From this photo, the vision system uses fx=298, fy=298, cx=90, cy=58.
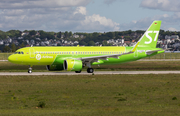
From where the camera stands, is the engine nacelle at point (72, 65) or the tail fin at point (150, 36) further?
the tail fin at point (150, 36)

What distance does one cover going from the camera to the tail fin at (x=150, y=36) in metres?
53.1

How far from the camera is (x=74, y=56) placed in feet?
156

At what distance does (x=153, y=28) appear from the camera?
53.8 metres

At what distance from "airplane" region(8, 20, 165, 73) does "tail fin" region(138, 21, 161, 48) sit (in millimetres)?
1027

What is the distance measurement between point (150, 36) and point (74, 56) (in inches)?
593

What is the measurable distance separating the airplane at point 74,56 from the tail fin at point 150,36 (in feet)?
3.37
